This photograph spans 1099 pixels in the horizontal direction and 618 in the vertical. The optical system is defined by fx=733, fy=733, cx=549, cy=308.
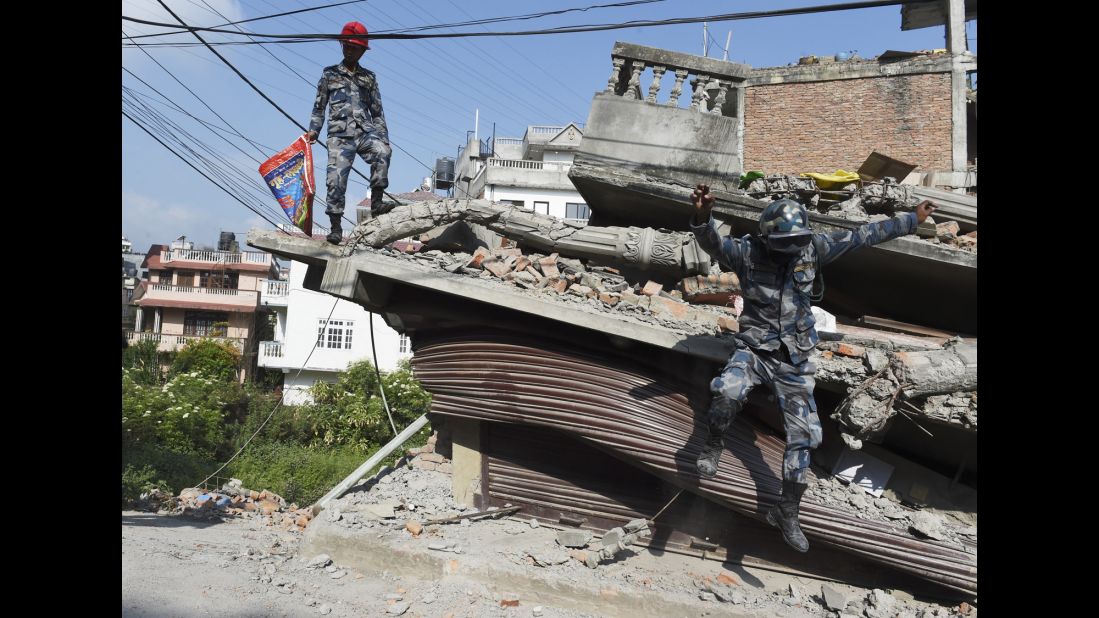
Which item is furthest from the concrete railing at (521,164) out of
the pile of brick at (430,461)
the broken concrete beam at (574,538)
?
the broken concrete beam at (574,538)

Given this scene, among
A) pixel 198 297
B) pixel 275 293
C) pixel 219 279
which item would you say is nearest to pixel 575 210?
pixel 275 293

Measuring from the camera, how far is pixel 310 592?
20.6 feet

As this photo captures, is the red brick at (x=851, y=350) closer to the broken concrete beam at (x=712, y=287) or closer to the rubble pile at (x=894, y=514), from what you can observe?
the rubble pile at (x=894, y=514)

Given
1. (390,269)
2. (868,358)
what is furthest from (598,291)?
(868,358)

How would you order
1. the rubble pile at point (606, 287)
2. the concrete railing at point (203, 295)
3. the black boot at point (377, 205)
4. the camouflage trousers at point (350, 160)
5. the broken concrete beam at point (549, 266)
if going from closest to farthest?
the rubble pile at point (606, 287) → the broken concrete beam at point (549, 266) → the camouflage trousers at point (350, 160) → the black boot at point (377, 205) → the concrete railing at point (203, 295)

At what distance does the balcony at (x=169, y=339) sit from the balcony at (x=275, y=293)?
257 centimetres

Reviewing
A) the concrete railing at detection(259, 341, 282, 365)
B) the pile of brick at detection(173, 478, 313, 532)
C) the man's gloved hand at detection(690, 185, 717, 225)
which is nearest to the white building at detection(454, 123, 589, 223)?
the concrete railing at detection(259, 341, 282, 365)

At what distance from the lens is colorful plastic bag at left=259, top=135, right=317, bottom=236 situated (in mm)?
7387

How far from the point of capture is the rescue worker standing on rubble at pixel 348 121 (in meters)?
7.73

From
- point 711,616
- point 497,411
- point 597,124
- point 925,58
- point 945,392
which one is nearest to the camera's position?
point 711,616

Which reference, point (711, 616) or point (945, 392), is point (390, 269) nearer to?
point (711, 616)

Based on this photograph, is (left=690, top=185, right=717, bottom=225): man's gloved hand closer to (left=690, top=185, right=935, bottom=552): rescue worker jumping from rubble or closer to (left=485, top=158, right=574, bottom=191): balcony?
(left=690, top=185, right=935, bottom=552): rescue worker jumping from rubble

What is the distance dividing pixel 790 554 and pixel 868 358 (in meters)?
2.00

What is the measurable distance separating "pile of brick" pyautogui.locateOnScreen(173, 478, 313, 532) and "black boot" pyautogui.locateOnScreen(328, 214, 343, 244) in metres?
3.33
